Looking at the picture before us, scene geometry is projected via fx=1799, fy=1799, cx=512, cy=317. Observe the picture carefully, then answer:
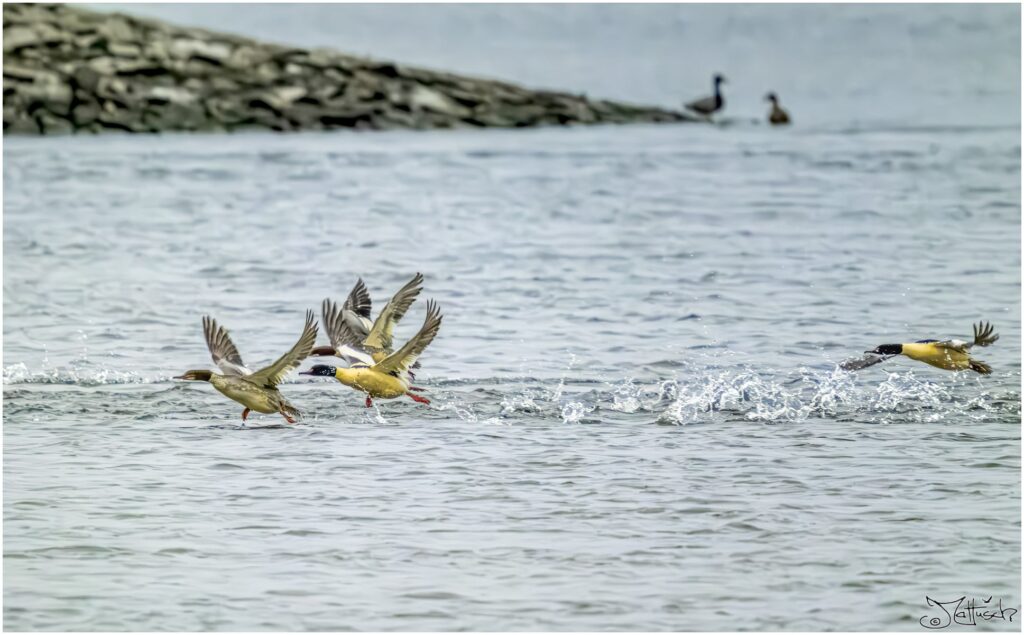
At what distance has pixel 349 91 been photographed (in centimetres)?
4616

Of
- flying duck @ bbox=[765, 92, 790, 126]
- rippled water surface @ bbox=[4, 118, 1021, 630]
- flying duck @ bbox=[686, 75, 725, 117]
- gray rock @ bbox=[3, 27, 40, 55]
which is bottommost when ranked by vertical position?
rippled water surface @ bbox=[4, 118, 1021, 630]

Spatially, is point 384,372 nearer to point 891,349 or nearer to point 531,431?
point 531,431

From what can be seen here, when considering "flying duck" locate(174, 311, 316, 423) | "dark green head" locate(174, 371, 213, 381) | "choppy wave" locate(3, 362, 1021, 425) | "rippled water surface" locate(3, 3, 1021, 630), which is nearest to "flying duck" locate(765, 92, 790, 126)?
"rippled water surface" locate(3, 3, 1021, 630)

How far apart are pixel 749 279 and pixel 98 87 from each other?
86.2 ft

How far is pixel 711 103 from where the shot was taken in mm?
45906

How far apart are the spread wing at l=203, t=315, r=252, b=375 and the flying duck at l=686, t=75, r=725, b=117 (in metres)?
34.8

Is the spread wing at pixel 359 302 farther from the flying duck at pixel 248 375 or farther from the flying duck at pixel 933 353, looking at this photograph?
the flying duck at pixel 933 353

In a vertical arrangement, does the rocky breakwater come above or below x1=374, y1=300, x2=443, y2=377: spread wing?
above

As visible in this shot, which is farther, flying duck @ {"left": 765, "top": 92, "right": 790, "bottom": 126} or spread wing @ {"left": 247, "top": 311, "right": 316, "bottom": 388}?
flying duck @ {"left": 765, "top": 92, "right": 790, "bottom": 126}

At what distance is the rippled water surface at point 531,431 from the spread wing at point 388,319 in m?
0.52

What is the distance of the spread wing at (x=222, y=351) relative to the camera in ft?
39.3

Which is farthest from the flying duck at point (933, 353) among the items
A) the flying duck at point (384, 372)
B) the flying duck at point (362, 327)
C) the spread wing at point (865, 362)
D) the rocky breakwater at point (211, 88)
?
the rocky breakwater at point (211, 88)

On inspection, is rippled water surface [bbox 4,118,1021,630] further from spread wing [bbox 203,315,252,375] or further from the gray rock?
the gray rock

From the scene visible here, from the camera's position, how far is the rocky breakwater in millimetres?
43219
